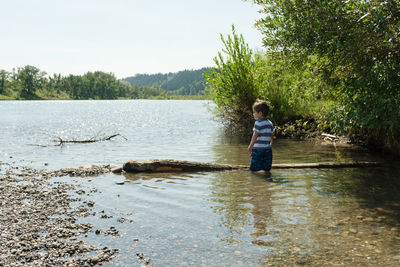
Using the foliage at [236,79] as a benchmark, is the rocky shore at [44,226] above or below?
below

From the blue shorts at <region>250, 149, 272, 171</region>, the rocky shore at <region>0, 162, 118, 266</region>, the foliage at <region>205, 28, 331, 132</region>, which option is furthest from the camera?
the foliage at <region>205, 28, 331, 132</region>

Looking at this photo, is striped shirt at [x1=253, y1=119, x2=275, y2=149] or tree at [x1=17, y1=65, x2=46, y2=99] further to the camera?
tree at [x1=17, y1=65, x2=46, y2=99]

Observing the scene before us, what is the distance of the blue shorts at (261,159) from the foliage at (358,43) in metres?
3.05

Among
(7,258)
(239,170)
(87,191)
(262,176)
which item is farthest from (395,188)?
(7,258)

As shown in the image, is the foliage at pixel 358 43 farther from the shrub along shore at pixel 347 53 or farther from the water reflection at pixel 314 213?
the water reflection at pixel 314 213

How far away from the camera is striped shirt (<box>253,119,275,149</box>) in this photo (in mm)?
10555

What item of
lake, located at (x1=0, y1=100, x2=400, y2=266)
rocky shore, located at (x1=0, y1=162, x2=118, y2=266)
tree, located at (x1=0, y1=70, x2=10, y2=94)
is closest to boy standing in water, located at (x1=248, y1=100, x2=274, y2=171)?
lake, located at (x1=0, y1=100, x2=400, y2=266)

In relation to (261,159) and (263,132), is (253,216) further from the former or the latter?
(261,159)

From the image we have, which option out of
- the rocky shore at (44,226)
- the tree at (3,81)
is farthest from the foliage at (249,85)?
the tree at (3,81)

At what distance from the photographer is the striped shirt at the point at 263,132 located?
1055 cm

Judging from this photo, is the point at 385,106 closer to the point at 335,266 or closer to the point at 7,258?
the point at 335,266

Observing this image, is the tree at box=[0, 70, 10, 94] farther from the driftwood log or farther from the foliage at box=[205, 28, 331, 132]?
the driftwood log

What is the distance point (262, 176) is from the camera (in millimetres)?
11047

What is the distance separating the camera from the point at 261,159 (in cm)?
Result: 1120
